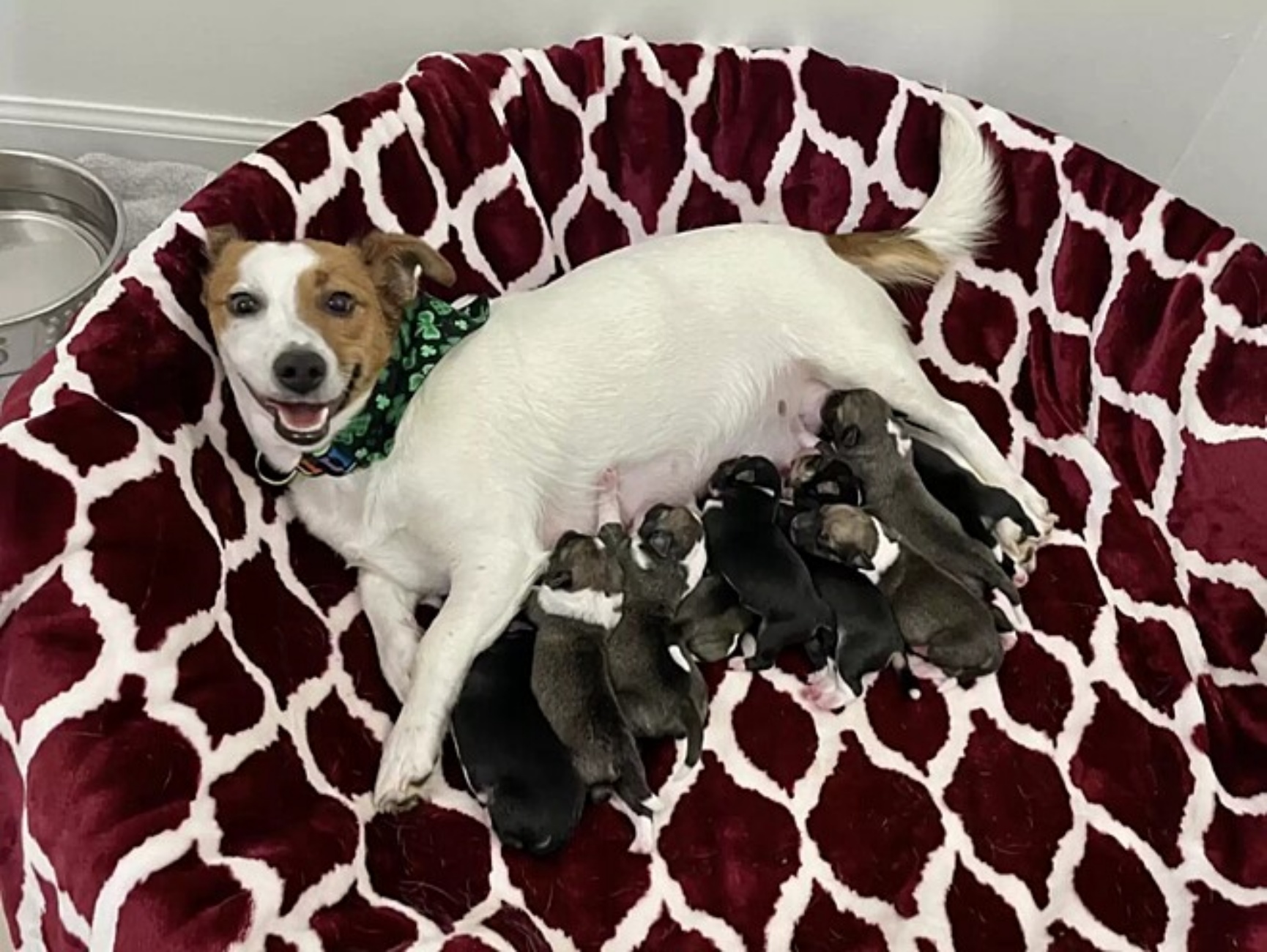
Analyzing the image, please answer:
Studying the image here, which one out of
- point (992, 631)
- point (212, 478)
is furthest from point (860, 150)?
point (212, 478)

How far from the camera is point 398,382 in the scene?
7.72ft

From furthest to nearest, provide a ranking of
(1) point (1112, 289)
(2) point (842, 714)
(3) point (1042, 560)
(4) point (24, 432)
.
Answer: (1) point (1112, 289)
(3) point (1042, 560)
(2) point (842, 714)
(4) point (24, 432)

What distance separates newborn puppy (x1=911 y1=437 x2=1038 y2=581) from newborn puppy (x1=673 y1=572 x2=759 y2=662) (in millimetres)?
456

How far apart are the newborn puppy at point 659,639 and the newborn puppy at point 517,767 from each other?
0.17 meters

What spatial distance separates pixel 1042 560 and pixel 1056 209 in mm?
836

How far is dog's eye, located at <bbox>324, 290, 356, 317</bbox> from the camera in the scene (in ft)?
7.36

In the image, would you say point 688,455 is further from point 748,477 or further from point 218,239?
point 218,239

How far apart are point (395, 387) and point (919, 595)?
0.99m

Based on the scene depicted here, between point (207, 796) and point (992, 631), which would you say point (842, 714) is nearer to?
point (992, 631)

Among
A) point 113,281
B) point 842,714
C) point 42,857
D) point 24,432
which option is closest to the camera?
point 42,857

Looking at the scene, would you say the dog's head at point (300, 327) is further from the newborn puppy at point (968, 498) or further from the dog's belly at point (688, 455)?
the newborn puppy at point (968, 498)

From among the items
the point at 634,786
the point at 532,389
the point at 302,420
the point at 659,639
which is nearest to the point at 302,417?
the point at 302,420

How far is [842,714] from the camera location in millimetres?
2510

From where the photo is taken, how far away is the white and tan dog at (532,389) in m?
2.25
